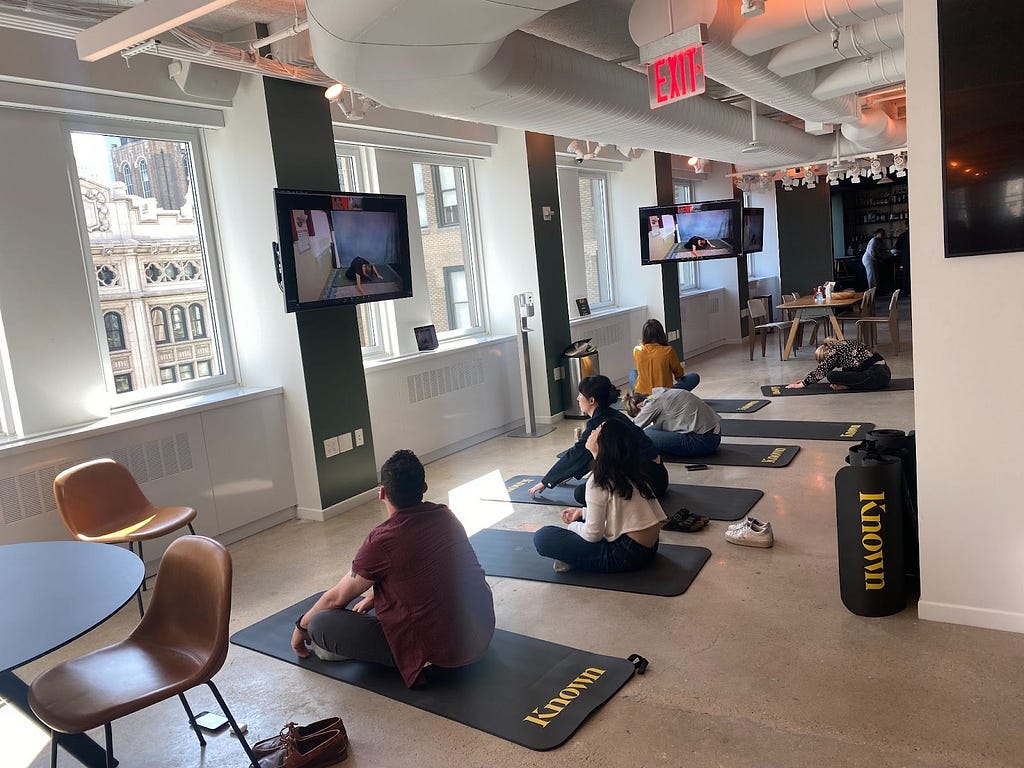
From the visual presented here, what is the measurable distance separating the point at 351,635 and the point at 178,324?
2.99m

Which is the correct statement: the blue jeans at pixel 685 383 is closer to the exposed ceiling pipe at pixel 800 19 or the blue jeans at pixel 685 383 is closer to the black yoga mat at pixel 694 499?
the black yoga mat at pixel 694 499

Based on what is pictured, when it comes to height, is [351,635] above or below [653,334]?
below

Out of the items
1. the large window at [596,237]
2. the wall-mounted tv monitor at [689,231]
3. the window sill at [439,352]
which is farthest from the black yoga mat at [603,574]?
the large window at [596,237]

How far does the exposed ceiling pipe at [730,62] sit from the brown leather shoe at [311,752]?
3455mm

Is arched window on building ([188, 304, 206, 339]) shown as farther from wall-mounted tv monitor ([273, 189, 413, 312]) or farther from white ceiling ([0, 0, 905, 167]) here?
white ceiling ([0, 0, 905, 167])

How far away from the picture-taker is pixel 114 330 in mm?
4828

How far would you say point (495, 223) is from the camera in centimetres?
790

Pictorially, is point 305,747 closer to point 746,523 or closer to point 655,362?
point 746,523

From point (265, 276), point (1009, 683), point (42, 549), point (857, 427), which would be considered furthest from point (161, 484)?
point (857, 427)

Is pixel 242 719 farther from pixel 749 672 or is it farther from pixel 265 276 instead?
pixel 265 276

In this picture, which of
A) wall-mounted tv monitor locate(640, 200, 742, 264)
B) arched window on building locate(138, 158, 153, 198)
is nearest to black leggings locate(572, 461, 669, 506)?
arched window on building locate(138, 158, 153, 198)

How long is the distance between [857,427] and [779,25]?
3536 millimetres

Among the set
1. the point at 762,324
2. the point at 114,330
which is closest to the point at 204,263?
the point at 114,330

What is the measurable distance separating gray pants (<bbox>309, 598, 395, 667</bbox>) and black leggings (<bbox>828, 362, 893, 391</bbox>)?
21.3ft
